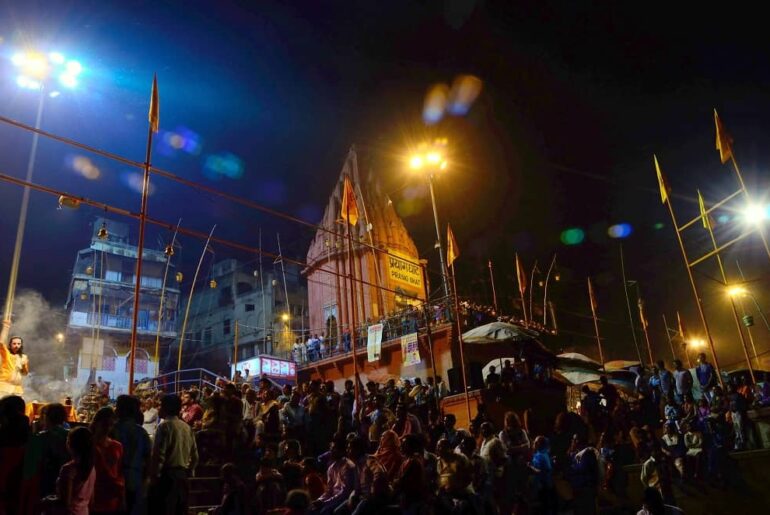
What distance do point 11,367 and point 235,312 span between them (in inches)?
1876

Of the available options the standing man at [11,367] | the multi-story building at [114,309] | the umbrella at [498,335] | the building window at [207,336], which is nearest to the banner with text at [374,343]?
the umbrella at [498,335]

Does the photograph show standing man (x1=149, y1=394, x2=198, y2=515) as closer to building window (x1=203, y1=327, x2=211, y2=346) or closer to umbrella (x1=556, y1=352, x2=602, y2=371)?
umbrella (x1=556, y1=352, x2=602, y2=371)

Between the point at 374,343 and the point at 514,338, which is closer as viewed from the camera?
the point at 514,338

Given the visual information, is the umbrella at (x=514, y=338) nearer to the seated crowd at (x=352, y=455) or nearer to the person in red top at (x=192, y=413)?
the seated crowd at (x=352, y=455)

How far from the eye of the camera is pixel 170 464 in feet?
21.0

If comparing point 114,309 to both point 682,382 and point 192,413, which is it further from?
point 682,382

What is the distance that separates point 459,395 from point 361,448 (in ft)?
34.7

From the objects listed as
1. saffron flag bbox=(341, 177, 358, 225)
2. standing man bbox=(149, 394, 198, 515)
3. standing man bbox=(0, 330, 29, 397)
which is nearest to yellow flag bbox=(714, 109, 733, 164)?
saffron flag bbox=(341, 177, 358, 225)

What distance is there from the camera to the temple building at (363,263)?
94.0 ft

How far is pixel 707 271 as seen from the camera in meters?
34.0

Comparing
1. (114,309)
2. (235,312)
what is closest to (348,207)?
(114,309)

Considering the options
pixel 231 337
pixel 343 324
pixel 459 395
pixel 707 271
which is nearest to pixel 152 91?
pixel 459 395

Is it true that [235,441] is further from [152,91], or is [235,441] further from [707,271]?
[707,271]

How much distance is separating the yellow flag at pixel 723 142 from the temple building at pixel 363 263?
50.5ft
